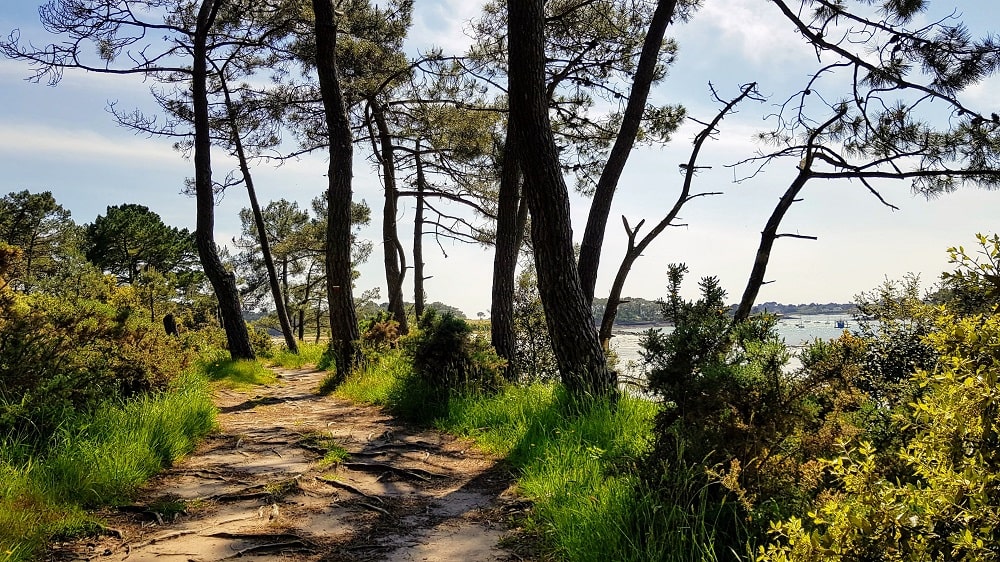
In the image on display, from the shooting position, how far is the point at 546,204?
586cm

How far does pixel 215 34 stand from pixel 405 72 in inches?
143

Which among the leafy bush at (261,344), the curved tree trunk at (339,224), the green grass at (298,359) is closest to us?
the curved tree trunk at (339,224)

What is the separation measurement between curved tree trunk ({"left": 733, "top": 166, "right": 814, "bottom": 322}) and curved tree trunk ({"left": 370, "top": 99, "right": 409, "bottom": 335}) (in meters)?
8.41

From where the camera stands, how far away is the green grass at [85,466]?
313 centimetres

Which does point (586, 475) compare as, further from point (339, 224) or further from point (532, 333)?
point (532, 333)

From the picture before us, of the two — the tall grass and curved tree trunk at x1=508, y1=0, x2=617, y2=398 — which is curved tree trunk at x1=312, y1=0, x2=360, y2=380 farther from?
curved tree trunk at x1=508, y1=0, x2=617, y2=398

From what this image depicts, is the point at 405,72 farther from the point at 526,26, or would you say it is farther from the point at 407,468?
the point at 407,468

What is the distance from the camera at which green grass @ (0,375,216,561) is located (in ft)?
10.3

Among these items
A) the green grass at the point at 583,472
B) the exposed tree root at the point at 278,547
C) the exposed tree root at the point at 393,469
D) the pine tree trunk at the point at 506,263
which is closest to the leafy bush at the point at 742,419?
the green grass at the point at 583,472

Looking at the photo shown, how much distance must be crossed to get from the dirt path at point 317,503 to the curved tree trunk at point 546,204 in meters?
1.39

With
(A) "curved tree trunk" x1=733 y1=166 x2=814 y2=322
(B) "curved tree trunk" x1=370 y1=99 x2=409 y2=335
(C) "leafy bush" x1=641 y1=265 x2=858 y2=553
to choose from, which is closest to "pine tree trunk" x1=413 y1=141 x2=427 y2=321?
(B) "curved tree trunk" x1=370 y1=99 x2=409 y2=335

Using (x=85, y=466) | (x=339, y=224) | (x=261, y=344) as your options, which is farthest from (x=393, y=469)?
(x=261, y=344)

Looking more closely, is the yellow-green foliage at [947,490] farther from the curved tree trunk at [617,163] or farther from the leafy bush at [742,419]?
the curved tree trunk at [617,163]

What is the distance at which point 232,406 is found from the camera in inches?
307
